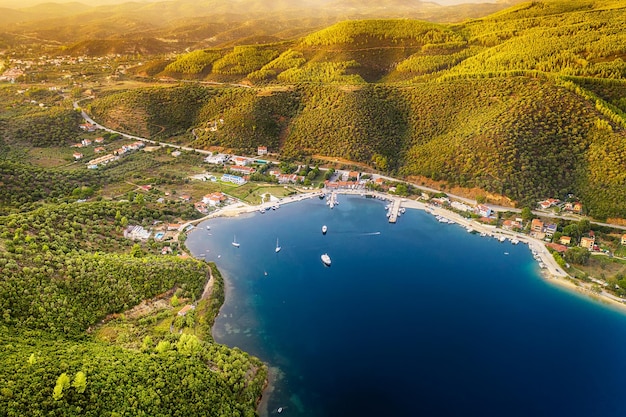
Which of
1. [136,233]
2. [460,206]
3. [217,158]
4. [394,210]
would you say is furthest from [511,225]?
[217,158]

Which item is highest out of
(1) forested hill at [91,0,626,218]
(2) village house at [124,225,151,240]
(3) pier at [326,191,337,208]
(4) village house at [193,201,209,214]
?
(1) forested hill at [91,0,626,218]

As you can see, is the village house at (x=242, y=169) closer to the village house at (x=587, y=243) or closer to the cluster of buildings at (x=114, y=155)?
the cluster of buildings at (x=114, y=155)

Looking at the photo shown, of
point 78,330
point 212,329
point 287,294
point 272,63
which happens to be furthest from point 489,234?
point 272,63

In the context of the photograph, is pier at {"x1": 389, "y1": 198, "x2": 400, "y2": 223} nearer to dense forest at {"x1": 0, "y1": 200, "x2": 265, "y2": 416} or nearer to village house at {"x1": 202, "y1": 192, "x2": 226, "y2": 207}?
village house at {"x1": 202, "y1": 192, "x2": 226, "y2": 207}

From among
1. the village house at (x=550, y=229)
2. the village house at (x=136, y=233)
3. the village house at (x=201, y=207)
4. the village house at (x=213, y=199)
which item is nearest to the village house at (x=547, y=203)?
the village house at (x=550, y=229)

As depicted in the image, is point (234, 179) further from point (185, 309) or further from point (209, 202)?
point (185, 309)

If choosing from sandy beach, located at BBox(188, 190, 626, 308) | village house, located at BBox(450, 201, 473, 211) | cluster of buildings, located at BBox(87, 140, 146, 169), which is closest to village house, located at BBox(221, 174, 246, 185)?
sandy beach, located at BBox(188, 190, 626, 308)

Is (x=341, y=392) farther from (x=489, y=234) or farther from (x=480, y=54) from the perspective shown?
(x=480, y=54)
